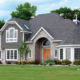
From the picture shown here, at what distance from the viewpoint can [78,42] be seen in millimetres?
46656

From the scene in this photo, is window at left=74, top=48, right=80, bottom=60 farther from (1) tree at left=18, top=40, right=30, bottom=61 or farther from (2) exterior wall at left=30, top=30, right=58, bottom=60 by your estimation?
(1) tree at left=18, top=40, right=30, bottom=61

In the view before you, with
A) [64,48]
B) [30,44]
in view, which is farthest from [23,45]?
[64,48]

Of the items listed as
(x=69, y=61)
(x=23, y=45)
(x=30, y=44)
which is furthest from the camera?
(x=30, y=44)

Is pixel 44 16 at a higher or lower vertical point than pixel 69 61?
higher

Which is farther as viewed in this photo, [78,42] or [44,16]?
[44,16]

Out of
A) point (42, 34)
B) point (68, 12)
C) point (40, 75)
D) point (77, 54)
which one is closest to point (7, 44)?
point (42, 34)

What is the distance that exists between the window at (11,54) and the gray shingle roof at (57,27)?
387cm

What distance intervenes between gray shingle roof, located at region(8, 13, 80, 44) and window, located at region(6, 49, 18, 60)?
3.87 meters

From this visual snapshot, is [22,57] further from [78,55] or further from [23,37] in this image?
[78,55]

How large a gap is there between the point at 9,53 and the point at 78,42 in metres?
14.2

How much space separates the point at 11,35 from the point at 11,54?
337 cm

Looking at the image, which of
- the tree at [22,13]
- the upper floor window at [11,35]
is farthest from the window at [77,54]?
the tree at [22,13]

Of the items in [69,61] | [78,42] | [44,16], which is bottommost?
[69,61]

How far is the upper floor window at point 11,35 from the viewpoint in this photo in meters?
54.2
